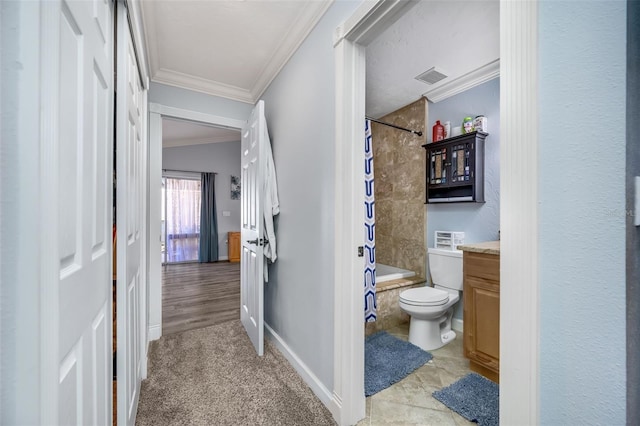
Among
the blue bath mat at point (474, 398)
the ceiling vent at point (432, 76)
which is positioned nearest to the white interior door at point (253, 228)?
the blue bath mat at point (474, 398)

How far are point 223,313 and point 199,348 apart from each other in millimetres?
848

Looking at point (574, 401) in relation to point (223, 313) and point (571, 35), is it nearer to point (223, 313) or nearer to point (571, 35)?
point (571, 35)

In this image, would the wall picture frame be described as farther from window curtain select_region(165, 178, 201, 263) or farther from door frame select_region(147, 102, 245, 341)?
door frame select_region(147, 102, 245, 341)

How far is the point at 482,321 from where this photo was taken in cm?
186

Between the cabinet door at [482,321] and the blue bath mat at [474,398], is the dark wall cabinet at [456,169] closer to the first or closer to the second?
the cabinet door at [482,321]

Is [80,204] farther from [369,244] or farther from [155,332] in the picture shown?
[155,332]

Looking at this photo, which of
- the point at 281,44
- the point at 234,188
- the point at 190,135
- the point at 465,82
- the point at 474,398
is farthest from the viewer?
the point at 234,188

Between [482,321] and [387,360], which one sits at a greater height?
[482,321]

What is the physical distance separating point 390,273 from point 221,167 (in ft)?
17.2

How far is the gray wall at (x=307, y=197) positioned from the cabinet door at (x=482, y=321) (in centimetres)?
109

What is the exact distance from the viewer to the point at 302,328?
1.92m

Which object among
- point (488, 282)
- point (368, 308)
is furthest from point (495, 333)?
point (368, 308)

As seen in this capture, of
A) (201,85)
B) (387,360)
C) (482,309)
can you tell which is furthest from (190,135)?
(482,309)

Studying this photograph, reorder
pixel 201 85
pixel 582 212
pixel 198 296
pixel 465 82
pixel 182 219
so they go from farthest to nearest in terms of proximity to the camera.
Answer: pixel 182 219
pixel 198 296
pixel 201 85
pixel 465 82
pixel 582 212
